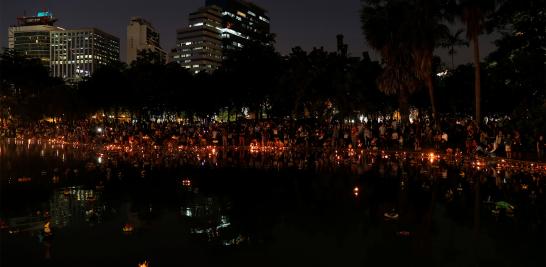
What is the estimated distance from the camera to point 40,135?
179 feet

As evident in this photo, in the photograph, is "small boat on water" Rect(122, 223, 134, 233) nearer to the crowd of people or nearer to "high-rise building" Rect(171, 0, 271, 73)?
the crowd of people

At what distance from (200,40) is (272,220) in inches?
6950

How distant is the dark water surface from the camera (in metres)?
8.12

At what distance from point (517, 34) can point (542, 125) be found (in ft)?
26.2

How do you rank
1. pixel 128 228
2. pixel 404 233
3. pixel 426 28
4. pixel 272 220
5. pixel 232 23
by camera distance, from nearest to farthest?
pixel 404 233 → pixel 128 228 → pixel 272 220 → pixel 426 28 → pixel 232 23

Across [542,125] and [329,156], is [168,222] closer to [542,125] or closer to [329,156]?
[329,156]

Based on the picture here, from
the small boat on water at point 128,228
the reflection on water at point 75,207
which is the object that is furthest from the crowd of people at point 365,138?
the small boat on water at point 128,228

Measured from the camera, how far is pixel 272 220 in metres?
10.6

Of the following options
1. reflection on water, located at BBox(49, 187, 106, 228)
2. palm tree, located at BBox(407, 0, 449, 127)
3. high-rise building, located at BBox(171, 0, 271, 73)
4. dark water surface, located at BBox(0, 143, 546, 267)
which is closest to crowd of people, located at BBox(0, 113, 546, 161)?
palm tree, located at BBox(407, 0, 449, 127)

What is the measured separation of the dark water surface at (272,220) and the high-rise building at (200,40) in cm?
16687

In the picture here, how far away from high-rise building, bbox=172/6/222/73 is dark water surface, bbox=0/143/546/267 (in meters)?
167

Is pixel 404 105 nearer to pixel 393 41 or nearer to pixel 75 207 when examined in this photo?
pixel 393 41

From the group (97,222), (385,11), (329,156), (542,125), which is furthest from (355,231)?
(385,11)

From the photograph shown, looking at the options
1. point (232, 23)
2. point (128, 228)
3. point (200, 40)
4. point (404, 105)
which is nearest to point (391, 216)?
point (128, 228)
